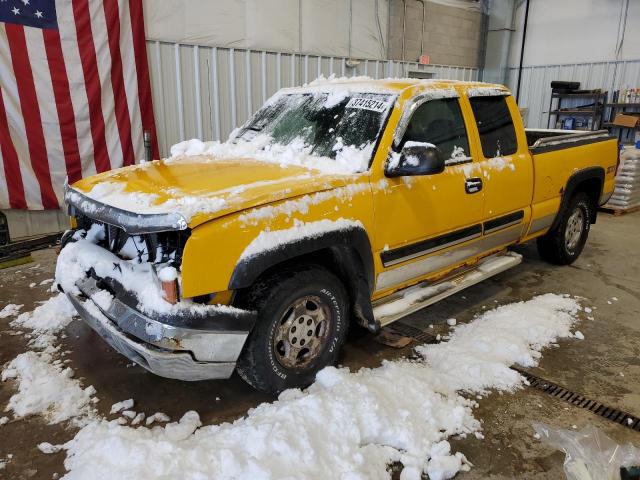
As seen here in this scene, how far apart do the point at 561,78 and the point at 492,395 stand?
11.8 meters

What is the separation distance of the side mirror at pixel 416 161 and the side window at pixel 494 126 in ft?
3.73

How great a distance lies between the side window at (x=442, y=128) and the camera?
11.6ft

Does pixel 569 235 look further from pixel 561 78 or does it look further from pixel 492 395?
pixel 561 78

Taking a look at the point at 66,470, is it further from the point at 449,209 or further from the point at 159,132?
the point at 159,132

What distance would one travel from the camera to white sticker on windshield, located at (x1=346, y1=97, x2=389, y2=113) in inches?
136

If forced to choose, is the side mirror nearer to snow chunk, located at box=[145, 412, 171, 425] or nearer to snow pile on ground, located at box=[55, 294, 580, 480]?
snow pile on ground, located at box=[55, 294, 580, 480]

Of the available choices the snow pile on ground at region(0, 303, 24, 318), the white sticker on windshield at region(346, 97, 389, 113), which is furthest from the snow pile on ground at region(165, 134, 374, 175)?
the snow pile on ground at region(0, 303, 24, 318)

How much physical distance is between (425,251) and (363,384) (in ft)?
3.78

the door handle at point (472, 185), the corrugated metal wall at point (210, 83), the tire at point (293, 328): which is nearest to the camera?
the tire at point (293, 328)

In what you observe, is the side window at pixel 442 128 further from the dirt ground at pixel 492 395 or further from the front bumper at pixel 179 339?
the front bumper at pixel 179 339

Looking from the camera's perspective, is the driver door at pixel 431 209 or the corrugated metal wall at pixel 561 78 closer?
the driver door at pixel 431 209

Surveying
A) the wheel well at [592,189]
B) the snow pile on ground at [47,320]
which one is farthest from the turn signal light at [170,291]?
the wheel well at [592,189]

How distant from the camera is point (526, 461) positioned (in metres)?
2.59

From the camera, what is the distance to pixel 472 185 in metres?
3.84
